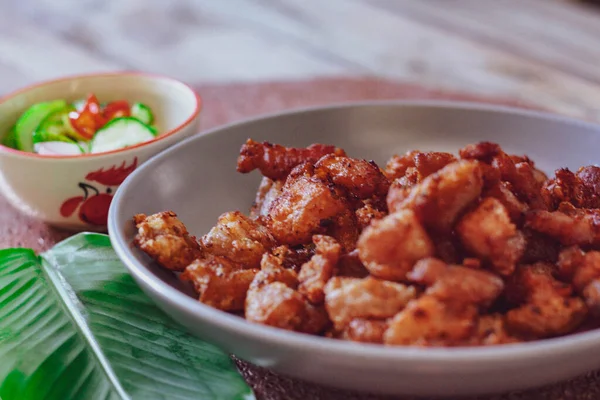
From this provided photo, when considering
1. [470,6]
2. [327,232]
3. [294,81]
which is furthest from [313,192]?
[470,6]

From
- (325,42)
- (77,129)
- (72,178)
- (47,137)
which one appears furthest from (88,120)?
(325,42)

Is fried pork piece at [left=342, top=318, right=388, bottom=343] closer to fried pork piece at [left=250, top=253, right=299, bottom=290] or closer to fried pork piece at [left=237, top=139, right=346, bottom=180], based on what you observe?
fried pork piece at [left=250, top=253, right=299, bottom=290]

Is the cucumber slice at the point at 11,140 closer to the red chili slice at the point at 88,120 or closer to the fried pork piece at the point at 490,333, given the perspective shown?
the red chili slice at the point at 88,120

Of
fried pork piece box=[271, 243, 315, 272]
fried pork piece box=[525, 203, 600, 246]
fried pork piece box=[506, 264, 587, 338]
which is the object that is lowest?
fried pork piece box=[271, 243, 315, 272]

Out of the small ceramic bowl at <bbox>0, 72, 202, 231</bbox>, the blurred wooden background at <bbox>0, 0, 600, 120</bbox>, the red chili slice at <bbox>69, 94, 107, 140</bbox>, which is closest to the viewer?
the small ceramic bowl at <bbox>0, 72, 202, 231</bbox>

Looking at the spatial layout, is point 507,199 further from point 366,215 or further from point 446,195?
point 366,215

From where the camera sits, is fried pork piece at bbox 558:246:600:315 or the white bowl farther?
fried pork piece at bbox 558:246:600:315

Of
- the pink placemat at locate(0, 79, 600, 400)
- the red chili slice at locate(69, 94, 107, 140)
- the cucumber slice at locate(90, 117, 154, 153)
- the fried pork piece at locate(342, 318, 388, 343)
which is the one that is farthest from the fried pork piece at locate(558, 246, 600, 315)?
the red chili slice at locate(69, 94, 107, 140)
